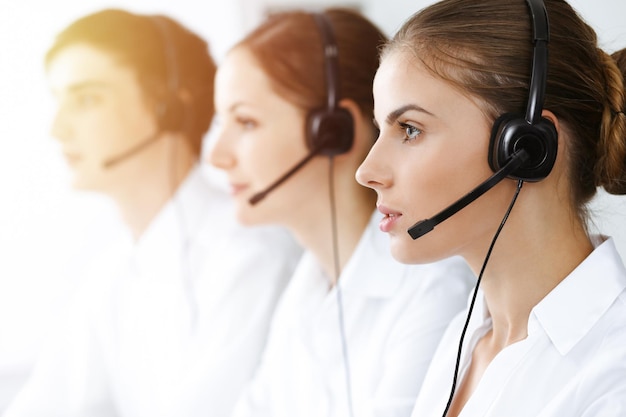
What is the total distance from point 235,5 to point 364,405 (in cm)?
107

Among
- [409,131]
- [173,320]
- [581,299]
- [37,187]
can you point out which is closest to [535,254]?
[581,299]

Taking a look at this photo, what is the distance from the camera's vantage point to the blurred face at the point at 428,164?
0.78 metres

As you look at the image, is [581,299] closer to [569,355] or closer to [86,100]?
[569,355]

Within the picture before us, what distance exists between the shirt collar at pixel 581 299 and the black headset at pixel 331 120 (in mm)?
524

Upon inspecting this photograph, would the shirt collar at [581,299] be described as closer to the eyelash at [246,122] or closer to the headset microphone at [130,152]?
the eyelash at [246,122]

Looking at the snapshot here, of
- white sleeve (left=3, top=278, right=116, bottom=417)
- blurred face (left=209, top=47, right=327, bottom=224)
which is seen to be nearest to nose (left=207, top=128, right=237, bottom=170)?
blurred face (left=209, top=47, right=327, bottom=224)

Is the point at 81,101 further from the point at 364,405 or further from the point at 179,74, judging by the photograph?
the point at 364,405

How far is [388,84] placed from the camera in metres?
0.82

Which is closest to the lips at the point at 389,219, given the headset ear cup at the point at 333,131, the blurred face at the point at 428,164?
the blurred face at the point at 428,164

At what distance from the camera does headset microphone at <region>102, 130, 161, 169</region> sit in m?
1.65

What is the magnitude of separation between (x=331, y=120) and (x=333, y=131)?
0.02m

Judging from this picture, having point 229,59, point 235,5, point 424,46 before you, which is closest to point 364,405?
point 424,46

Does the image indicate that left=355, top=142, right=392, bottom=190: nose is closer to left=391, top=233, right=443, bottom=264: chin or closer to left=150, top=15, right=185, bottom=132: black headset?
left=391, top=233, right=443, bottom=264: chin

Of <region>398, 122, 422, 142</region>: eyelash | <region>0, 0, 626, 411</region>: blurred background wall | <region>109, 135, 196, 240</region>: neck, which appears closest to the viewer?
<region>398, 122, 422, 142</region>: eyelash
